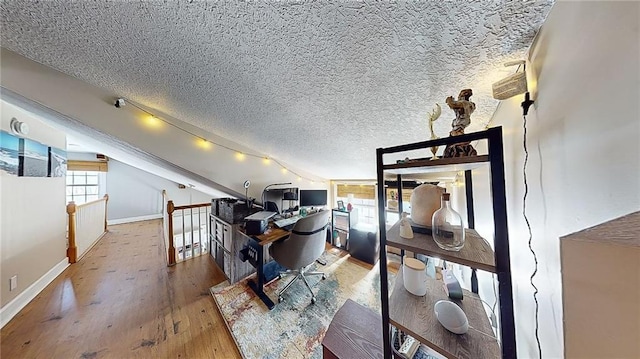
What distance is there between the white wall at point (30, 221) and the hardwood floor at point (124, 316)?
293mm

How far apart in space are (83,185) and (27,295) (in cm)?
480

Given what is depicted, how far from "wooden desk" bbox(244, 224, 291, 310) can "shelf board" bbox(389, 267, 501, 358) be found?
136cm

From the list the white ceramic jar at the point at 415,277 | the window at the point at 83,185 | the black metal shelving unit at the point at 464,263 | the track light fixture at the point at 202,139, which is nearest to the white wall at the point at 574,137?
the black metal shelving unit at the point at 464,263

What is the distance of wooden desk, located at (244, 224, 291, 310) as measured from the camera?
1.86 metres

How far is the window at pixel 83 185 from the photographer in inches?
189

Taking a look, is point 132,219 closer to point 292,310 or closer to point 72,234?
point 72,234

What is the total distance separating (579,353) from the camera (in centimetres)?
45

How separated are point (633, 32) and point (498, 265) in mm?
537

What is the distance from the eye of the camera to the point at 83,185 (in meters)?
4.91

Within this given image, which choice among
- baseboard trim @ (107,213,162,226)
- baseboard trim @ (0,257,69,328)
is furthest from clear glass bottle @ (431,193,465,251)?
baseboard trim @ (107,213,162,226)

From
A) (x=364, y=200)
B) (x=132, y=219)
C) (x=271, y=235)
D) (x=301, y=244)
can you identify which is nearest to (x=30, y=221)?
(x=271, y=235)

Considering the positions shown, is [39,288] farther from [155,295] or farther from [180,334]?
[180,334]

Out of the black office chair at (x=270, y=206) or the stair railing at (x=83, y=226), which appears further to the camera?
the black office chair at (x=270, y=206)

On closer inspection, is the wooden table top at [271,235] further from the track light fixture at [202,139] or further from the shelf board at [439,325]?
the shelf board at [439,325]
